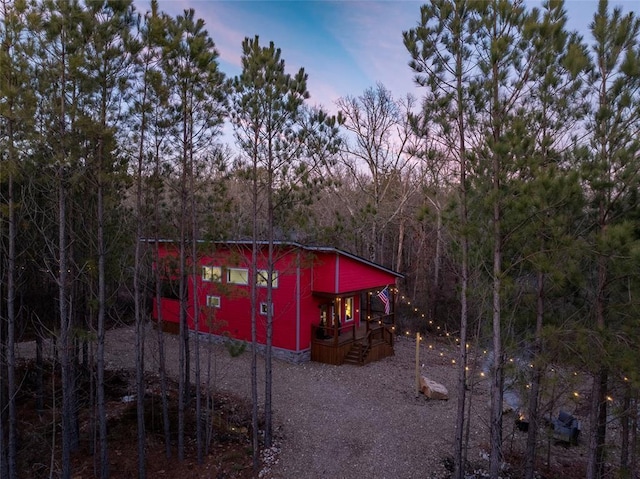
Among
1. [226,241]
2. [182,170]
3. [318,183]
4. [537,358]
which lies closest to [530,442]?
[537,358]

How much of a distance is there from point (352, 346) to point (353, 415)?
14.6 ft

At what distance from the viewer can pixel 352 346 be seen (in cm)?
1423

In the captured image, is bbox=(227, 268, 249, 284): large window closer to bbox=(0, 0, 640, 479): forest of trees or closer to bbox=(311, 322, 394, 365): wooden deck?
bbox=(311, 322, 394, 365): wooden deck

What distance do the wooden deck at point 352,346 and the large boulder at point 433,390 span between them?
8.73 ft

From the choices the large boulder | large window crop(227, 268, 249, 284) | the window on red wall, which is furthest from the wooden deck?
large window crop(227, 268, 249, 284)

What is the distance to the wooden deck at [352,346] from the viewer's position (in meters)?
13.7

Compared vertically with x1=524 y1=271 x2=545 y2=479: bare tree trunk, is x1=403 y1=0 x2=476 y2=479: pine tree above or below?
above

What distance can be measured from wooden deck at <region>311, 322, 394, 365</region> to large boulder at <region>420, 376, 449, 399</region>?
2.66m

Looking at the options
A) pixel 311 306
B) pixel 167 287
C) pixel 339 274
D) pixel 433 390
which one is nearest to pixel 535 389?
pixel 433 390

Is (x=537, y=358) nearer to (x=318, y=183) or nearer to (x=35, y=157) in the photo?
(x=318, y=183)

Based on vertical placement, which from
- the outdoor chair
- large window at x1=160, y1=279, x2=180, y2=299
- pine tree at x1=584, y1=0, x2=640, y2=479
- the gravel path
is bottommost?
the outdoor chair

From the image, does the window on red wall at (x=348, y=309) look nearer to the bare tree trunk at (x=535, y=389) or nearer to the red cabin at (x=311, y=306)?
the red cabin at (x=311, y=306)

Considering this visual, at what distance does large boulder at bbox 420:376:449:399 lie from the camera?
440 inches

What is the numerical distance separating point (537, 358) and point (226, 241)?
603 centimetres
